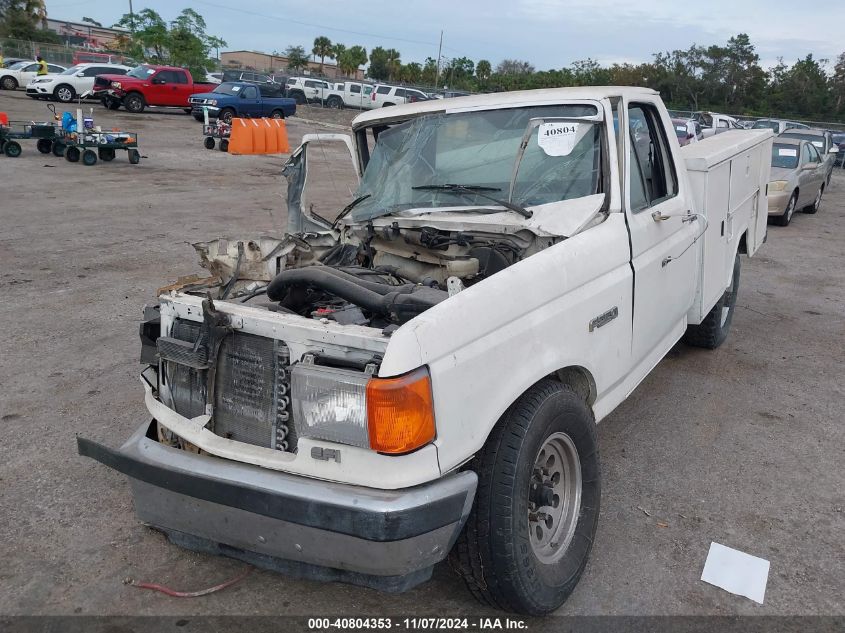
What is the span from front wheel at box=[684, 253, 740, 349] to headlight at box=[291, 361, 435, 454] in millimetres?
4013

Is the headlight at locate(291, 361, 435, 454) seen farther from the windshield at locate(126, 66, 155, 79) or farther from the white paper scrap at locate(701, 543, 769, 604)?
the windshield at locate(126, 66, 155, 79)

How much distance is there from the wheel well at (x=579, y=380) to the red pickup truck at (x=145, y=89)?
1125 inches

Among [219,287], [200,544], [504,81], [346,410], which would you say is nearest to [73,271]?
[219,287]

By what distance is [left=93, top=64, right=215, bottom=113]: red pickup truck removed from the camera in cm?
2767

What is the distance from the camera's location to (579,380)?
3.39 meters

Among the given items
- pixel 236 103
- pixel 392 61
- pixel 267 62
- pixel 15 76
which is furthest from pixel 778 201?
pixel 267 62

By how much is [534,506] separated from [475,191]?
1.70 meters

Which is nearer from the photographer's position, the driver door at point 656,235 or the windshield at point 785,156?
the driver door at point 656,235

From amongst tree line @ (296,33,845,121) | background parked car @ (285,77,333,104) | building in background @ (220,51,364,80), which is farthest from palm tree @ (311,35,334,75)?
background parked car @ (285,77,333,104)

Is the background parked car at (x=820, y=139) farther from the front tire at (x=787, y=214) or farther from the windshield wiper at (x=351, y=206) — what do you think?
the windshield wiper at (x=351, y=206)

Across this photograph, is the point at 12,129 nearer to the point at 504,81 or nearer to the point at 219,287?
the point at 219,287

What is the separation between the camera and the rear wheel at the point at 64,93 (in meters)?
28.9

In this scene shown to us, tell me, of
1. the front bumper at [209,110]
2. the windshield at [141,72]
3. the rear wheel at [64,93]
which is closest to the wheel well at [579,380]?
the front bumper at [209,110]

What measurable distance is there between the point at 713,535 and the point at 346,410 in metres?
2.07
